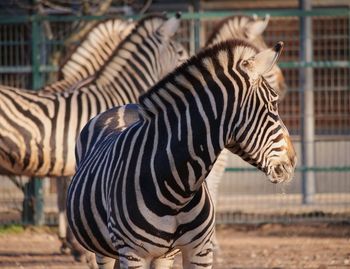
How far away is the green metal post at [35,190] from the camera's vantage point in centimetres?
1213

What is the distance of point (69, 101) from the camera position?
1003cm

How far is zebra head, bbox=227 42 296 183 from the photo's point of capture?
554 centimetres

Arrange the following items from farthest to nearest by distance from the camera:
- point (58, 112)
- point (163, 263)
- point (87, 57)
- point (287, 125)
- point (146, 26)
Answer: point (287, 125) < point (87, 57) < point (146, 26) < point (58, 112) < point (163, 263)

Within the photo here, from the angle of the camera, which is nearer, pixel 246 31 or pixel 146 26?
pixel 146 26

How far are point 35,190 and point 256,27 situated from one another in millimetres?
3226

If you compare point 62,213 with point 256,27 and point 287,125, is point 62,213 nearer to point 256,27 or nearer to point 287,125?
point 256,27

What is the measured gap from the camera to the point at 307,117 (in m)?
12.3

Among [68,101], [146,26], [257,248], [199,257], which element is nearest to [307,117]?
[257,248]

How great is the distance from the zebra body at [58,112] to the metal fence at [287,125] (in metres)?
1.87

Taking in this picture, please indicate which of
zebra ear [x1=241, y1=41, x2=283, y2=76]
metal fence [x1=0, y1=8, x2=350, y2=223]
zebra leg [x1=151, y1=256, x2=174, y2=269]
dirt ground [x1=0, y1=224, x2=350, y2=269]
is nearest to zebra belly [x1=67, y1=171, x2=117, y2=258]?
zebra leg [x1=151, y1=256, x2=174, y2=269]

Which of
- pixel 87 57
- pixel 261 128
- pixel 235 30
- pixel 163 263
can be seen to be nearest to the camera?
pixel 261 128

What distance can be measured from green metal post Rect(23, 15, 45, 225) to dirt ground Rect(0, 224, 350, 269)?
0.24m

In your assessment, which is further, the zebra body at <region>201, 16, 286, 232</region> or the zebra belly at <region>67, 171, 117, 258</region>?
the zebra body at <region>201, 16, 286, 232</region>

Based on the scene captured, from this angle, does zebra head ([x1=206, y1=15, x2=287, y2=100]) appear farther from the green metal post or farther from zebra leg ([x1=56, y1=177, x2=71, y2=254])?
zebra leg ([x1=56, y1=177, x2=71, y2=254])
